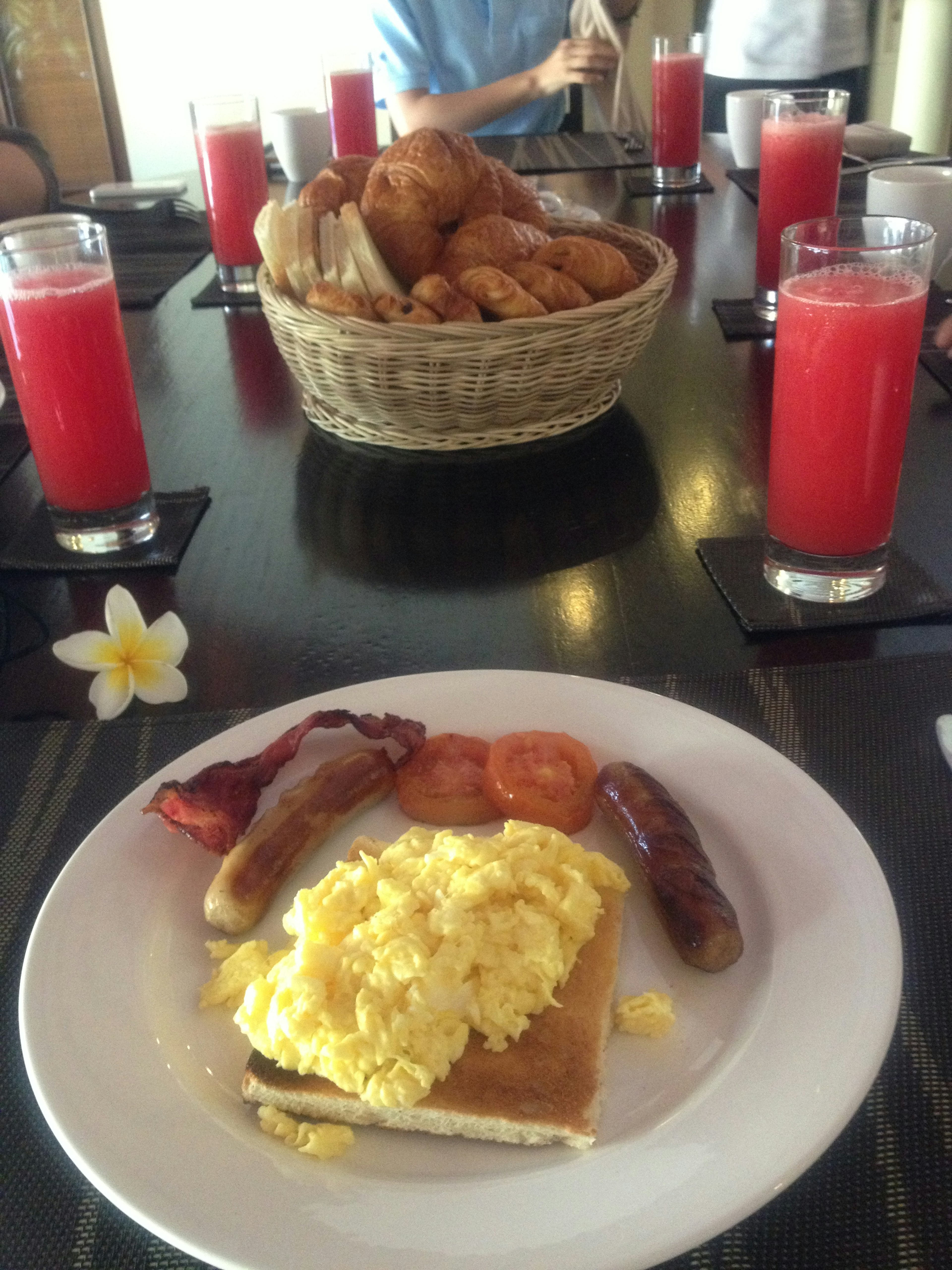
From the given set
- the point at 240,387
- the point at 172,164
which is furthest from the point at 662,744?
the point at 172,164

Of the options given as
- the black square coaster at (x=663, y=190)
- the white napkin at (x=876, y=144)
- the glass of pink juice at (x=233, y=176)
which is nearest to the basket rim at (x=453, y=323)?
the glass of pink juice at (x=233, y=176)

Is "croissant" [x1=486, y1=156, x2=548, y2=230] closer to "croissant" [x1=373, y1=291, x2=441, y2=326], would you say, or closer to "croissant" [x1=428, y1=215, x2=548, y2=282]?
"croissant" [x1=428, y1=215, x2=548, y2=282]

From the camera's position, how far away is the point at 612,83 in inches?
124

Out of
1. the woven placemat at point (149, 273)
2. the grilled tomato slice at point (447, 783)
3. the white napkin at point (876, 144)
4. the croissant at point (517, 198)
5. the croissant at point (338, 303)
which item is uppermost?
the croissant at point (517, 198)

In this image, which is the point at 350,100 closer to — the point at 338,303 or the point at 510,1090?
the point at 338,303

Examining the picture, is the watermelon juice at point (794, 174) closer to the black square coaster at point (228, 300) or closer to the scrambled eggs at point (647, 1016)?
the black square coaster at point (228, 300)

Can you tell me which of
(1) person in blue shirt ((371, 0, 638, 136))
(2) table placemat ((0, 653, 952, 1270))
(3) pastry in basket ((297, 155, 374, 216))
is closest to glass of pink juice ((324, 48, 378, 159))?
(1) person in blue shirt ((371, 0, 638, 136))

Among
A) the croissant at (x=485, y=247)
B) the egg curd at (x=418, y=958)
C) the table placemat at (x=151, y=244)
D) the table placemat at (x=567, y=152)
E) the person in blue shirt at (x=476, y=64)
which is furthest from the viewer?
the person in blue shirt at (x=476, y=64)

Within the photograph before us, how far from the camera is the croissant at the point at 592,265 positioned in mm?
1381

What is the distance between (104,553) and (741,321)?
117 cm

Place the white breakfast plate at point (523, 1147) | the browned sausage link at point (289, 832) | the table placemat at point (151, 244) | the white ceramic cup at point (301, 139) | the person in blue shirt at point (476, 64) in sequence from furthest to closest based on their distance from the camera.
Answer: the person in blue shirt at point (476, 64)
the white ceramic cup at point (301, 139)
the table placemat at point (151, 244)
the browned sausage link at point (289, 832)
the white breakfast plate at point (523, 1147)

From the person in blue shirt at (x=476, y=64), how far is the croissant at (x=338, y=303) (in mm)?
2093

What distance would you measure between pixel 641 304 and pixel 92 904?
39.8 inches

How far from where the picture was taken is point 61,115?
6.12 metres
